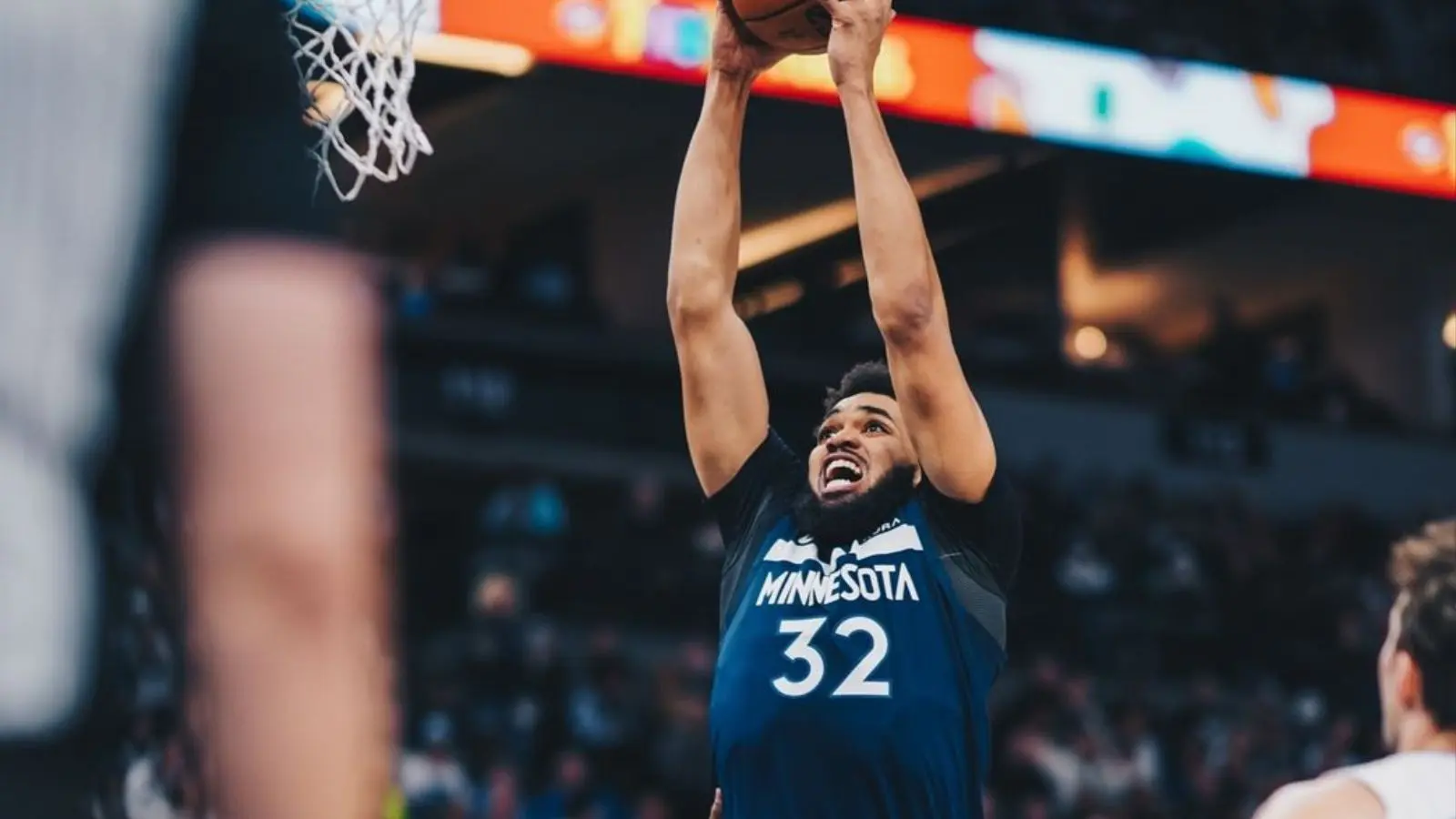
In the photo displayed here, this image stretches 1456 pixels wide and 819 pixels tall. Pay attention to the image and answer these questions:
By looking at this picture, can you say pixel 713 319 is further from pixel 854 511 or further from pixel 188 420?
pixel 188 420

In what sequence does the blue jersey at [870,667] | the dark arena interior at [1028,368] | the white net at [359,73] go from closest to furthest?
1. the white net at [359,73]
2. the blue jersey at [870,667]
3. the dark arena interior at [1028,368]

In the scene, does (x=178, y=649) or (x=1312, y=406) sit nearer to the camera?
(x=178, y=649)

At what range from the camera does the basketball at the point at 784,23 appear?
3926 mm

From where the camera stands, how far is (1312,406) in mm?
20875

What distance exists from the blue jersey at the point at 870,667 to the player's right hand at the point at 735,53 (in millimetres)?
852

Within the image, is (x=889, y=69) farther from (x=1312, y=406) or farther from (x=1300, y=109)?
(x=1312, y=406)

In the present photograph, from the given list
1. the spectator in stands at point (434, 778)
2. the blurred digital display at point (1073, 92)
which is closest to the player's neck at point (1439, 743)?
the spectator in stands at point (434, 778)

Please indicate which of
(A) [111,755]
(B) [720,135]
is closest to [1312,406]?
(B) [720,135]

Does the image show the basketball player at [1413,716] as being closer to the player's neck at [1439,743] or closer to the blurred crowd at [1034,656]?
the player's neck at [1439,743]

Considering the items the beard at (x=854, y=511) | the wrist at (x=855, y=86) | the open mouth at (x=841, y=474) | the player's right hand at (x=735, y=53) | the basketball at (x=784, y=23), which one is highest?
the basketball at (x=784, y=23)

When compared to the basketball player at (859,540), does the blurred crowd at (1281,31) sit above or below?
above

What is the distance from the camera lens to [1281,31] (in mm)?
17109

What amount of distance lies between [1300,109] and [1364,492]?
6090 millimetres

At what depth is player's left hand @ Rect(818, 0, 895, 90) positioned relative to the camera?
380cm
